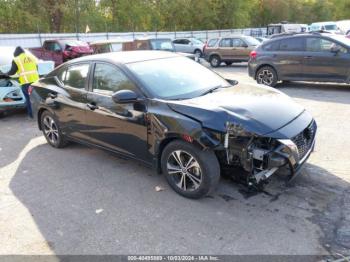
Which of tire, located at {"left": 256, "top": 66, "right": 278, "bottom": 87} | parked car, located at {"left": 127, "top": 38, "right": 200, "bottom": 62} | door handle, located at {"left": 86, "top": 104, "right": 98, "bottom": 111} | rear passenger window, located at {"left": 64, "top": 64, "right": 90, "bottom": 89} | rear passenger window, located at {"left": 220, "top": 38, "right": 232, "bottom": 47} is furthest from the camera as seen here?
rear passenger window, located at {"left": 220, "top": 38, "right": 232, "bottom": 47}

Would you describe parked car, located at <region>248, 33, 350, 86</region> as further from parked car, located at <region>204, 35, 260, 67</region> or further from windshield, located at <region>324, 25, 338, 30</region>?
windshield, located at <region>324, 25, 338, 30</region>

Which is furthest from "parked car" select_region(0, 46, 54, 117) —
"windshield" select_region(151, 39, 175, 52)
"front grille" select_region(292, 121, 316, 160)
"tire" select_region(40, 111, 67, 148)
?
"windshield" select_region(151, 39, 175, 52)

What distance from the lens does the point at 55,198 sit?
4438mm

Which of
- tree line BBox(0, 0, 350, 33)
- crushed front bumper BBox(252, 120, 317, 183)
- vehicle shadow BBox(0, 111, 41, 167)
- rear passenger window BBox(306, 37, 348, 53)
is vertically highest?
tree line BBox(0, 0, 350, 33)

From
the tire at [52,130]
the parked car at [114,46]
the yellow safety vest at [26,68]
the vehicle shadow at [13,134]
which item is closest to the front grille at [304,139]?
the tire at [52,130]

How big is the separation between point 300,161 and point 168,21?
3726 cm

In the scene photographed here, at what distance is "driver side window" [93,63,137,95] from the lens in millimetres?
4579

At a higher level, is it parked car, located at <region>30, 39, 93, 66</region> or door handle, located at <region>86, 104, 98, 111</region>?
parked car, located at <region>30, 39, 93, 66</region>

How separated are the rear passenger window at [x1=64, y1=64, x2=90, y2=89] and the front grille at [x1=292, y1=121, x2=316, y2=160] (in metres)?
3.11

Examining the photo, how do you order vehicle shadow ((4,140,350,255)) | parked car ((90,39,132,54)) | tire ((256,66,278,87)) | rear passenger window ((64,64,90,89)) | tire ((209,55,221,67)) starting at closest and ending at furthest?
vehicle shadow ((4,140,350,255))
rear passenger window ((64,64,90,89))
tire ((256,66,278,87))
parked car ((90,39,132,54))
tire ((209,55,221,67))

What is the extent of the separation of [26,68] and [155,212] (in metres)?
5.46

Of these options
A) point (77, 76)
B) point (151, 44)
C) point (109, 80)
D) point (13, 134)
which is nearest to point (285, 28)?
point (151, 44)

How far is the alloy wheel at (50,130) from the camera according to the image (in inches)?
241

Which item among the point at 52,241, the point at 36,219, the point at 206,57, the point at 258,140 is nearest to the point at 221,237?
the point at 258,140
